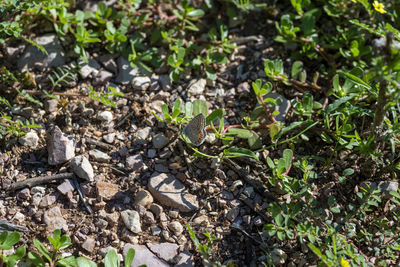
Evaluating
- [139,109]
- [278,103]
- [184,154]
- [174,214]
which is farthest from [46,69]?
[278,103]

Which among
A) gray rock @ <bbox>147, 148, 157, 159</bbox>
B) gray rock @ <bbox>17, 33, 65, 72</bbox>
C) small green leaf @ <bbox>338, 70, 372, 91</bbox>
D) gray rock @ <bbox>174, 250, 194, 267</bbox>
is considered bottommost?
gray rock @ <bbox>174, 250, 194, 267</bbox>

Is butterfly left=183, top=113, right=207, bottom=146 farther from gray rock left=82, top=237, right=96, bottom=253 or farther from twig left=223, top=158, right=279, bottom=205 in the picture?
gray rock left=82, top=237, right=96, bottom=253

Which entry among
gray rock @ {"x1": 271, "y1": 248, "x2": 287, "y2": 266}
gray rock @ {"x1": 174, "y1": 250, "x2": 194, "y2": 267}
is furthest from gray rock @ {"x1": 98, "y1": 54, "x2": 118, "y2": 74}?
gray rock @ {"x1": 271, "y1": 248, "x2": 287, "y2": 266}

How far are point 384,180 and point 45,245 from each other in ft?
8.48

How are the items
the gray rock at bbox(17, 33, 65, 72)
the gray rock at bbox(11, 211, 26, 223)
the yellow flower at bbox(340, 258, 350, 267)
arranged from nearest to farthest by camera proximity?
the yellow flower at bbox(340, 258, 350, 267)
the gray rock at bbox(11, 211, 26, 223)
the gray rock at bbox(17, 33, 65, 72)

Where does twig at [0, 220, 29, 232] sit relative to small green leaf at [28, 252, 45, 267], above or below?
above

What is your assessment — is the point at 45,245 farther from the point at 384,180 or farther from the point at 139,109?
the point at 384,180

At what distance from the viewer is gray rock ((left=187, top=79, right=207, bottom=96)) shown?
3928mm

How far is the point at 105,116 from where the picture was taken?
3670mm

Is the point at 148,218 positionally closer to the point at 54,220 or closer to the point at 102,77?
the point at 54,220

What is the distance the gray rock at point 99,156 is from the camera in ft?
11.3

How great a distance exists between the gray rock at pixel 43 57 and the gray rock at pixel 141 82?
0.69 m

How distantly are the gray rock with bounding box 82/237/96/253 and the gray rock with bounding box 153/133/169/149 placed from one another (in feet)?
2.99

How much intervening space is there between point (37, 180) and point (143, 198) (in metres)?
0.81
